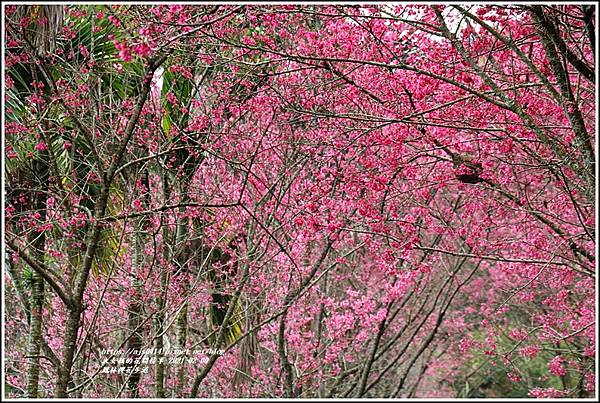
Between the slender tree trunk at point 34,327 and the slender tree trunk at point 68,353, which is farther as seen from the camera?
the slender tree trunk at point 34,327

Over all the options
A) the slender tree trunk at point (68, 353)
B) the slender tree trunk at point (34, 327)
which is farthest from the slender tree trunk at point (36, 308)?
the slender tree trunk at point (68, 353)

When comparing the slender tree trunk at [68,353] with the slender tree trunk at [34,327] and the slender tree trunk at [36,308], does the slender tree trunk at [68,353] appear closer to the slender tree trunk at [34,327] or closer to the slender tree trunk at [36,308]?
the slender tree trunk at [36,308]

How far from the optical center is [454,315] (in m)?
12.0

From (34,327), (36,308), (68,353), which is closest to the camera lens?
(68,353)

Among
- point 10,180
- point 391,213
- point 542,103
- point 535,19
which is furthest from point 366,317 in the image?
point 535,19

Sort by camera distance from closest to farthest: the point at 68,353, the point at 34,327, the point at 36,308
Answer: the point at 68,353 < the point at 34,327 < the point at 36,308

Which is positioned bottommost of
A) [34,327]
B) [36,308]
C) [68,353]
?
[68,353]

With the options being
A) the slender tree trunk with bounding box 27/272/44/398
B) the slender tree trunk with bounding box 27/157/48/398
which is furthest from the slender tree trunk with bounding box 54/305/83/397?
the slender tree trunk with bounding box 27/272/44/398

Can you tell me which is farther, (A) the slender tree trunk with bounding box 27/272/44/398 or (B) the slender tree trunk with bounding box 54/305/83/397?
(A) the slender tree trunk with bounding box 27/272/44/398

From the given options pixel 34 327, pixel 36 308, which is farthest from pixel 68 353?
pixel 36 308

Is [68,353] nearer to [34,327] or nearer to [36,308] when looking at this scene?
[34,327]

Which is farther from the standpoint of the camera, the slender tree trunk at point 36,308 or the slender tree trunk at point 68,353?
the slender tree trunk at point 36,308

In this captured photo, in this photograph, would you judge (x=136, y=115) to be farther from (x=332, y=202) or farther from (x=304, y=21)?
(x=304, y=21)

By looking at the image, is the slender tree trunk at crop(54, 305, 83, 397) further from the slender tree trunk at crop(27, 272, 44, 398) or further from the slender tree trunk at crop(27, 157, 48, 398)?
the slender tree trunk at crop(27, 272, 44, 398)
